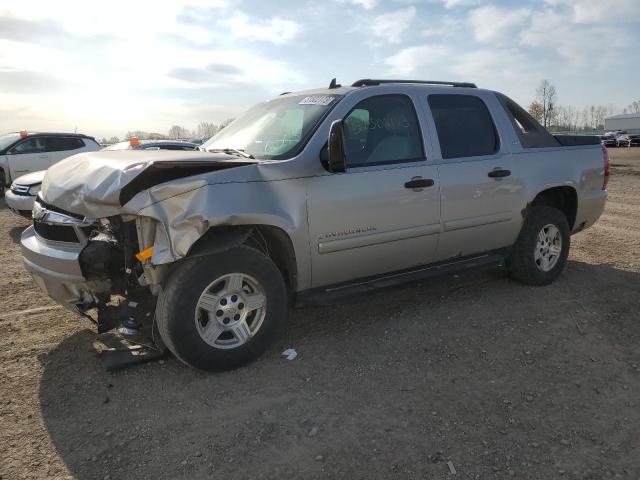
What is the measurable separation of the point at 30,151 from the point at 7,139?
869 mm

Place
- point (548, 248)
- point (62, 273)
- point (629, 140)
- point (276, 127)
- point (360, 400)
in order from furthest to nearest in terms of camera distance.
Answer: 1. point (629, 140)
2. point (548, 248)
3. point (276, 127)
4. point (62, 273)
5. point (360, 400)

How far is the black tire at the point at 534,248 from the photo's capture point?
17.0ft

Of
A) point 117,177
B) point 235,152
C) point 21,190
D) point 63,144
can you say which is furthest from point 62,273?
point 63,144

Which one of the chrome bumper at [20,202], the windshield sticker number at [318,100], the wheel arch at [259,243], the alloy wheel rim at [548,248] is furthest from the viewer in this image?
the chrome bumper at [20,202]

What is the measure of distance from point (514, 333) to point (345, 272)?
57.8 inches

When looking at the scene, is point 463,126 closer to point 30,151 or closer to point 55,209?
point 55,209

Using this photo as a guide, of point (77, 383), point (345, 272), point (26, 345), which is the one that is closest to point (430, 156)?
point (345, 272)

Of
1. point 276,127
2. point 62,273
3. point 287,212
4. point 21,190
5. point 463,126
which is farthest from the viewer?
point 21,190

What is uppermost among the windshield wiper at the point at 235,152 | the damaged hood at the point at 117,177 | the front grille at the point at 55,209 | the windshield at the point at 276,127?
the windshield at the point at 276,127

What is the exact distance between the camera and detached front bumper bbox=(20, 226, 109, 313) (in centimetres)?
350

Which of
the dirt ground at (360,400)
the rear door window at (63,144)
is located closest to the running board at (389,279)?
the dirt ground at (360,400)

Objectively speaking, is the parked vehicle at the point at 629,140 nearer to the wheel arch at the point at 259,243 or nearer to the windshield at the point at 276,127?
the windshield at the point at 276,127

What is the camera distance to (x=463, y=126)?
4.75 meters

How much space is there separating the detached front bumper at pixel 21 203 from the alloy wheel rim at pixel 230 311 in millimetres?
6253
